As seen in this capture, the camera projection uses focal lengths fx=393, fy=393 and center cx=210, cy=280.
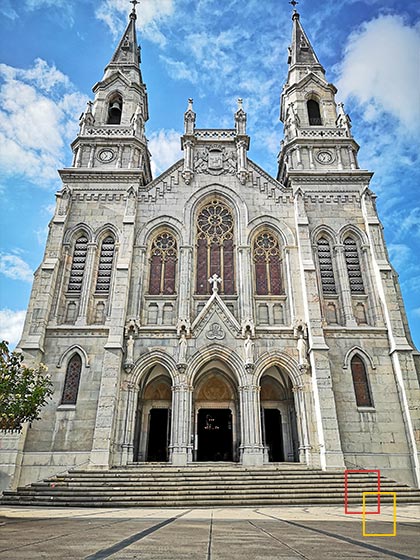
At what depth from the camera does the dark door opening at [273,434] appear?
21.0 metres

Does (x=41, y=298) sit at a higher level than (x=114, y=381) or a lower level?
higher

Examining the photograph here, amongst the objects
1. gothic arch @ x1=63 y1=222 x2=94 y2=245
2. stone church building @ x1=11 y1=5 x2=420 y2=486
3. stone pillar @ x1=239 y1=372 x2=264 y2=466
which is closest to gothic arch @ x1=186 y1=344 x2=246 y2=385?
stone church building @ x1=11 y1=5 x2=420 y2=486

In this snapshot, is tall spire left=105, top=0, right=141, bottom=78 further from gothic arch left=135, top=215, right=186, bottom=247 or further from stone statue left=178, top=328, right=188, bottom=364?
stone statue left=178, top=328, right=188, bottom=364

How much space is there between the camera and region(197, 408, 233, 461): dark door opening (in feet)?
69.8

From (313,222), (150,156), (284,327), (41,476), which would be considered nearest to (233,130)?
(150,156)

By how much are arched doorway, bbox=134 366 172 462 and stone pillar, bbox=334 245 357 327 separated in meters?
10.2

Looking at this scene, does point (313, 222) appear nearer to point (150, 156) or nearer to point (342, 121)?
point (342, 121)

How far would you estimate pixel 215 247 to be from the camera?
23.5m

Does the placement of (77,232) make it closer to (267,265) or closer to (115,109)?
(267,265)

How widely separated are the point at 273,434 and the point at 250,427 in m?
3.77

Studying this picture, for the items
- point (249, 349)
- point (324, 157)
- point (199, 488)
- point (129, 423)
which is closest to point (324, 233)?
point (324, 157)

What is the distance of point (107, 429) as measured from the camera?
692 inches

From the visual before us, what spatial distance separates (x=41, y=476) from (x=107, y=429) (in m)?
3.53

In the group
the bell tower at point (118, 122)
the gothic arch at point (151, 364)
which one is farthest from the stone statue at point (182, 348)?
the bell tower at point (118, 122)
